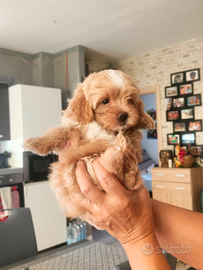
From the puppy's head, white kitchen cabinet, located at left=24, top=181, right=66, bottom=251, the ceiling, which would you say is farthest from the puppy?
white kitchen cabinet, located at left=24, top=181, right=66, bottom=251

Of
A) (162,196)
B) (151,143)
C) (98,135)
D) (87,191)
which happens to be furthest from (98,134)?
(151,143)

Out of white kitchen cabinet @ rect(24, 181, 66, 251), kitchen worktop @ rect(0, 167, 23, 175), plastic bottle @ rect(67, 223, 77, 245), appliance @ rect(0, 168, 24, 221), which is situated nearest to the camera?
appliance @ rect(0, 168, 24, 221)

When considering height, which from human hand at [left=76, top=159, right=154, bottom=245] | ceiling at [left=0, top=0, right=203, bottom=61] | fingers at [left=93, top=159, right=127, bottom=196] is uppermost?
ceiling at [left=0, top=0, right=203, bottom=61]

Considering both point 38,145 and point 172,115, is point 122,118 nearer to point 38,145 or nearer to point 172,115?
point 38,145

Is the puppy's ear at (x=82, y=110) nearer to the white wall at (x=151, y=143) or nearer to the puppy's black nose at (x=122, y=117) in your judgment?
the puppy's black nose at (x=122, y=117)

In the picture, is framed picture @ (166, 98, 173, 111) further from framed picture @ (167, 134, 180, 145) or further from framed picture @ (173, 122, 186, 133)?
framed picture @ (167, 134, 180, 145)

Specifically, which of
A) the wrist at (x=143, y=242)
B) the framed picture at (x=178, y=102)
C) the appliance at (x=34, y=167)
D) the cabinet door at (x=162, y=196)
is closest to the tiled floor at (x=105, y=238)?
the cabinet door at (x=162, y=196)
